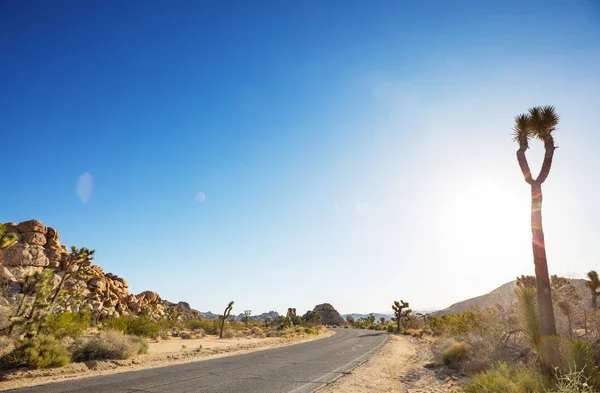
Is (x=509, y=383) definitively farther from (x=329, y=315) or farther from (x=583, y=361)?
(x=329, y=315)

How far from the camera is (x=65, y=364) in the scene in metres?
12.8

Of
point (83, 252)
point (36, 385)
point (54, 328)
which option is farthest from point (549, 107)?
point (83, 252)

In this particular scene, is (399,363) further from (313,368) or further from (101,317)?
(101,317)

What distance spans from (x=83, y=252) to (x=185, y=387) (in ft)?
62.4

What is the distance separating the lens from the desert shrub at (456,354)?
15.0 m

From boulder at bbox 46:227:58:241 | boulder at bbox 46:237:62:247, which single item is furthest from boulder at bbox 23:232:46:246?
boulder at bbox 46:227:58:241

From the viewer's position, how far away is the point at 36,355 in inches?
473

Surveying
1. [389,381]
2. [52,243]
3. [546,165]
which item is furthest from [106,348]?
[52,243]

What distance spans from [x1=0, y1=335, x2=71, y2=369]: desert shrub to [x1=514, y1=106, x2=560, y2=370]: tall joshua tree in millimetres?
16214

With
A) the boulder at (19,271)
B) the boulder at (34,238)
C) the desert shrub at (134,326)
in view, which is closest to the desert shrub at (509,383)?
the desert shrub at (134,326)

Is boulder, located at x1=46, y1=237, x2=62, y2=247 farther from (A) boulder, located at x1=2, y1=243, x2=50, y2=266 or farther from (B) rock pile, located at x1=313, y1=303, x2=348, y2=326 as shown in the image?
(B) rock pile, located at x1=313, y1=303, x2=348, y2=326

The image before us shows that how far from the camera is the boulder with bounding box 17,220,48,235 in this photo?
4034 centimetres

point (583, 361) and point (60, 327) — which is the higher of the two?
point (60, 327)

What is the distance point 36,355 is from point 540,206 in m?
18.0
